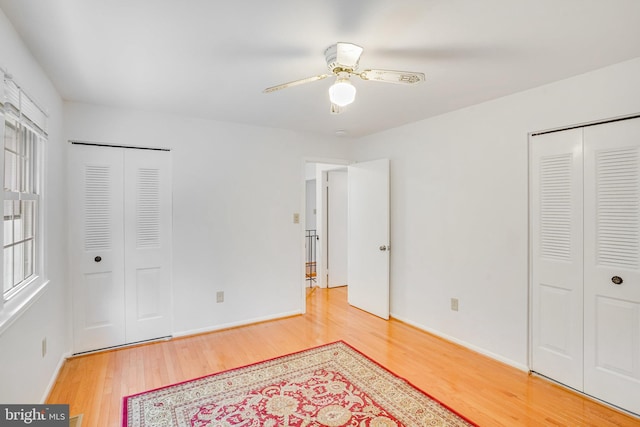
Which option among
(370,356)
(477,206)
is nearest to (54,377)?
(370,356)

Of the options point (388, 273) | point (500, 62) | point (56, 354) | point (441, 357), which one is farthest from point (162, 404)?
point (500, 62)

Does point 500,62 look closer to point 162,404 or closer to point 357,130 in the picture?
point 357,130

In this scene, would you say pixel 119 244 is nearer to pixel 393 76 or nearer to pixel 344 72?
pixel 344 72

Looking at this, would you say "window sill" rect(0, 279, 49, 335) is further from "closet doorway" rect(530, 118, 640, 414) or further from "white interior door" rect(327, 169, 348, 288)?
"white interior door" rect(327, 169, 348, 288)

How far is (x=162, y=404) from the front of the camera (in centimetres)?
230

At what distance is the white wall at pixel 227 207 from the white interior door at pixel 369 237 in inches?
29.4

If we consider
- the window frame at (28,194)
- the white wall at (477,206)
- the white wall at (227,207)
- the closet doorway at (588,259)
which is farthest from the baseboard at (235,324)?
the closet doorway at (588,259)

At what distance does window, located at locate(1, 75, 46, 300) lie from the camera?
6.11 feet

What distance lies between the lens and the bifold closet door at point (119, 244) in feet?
10.0

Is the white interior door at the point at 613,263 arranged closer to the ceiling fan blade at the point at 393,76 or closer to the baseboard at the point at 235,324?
the ceiling fan blade at the point at 393,76

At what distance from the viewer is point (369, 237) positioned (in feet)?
14.1

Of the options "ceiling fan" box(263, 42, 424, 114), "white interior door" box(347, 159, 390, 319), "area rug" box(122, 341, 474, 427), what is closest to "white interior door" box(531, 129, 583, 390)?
"area rug" box(122, 341, 474, 427)

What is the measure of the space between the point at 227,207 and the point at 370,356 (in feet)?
7.25

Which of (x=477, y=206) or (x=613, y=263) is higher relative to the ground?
(x=477, y=206)
